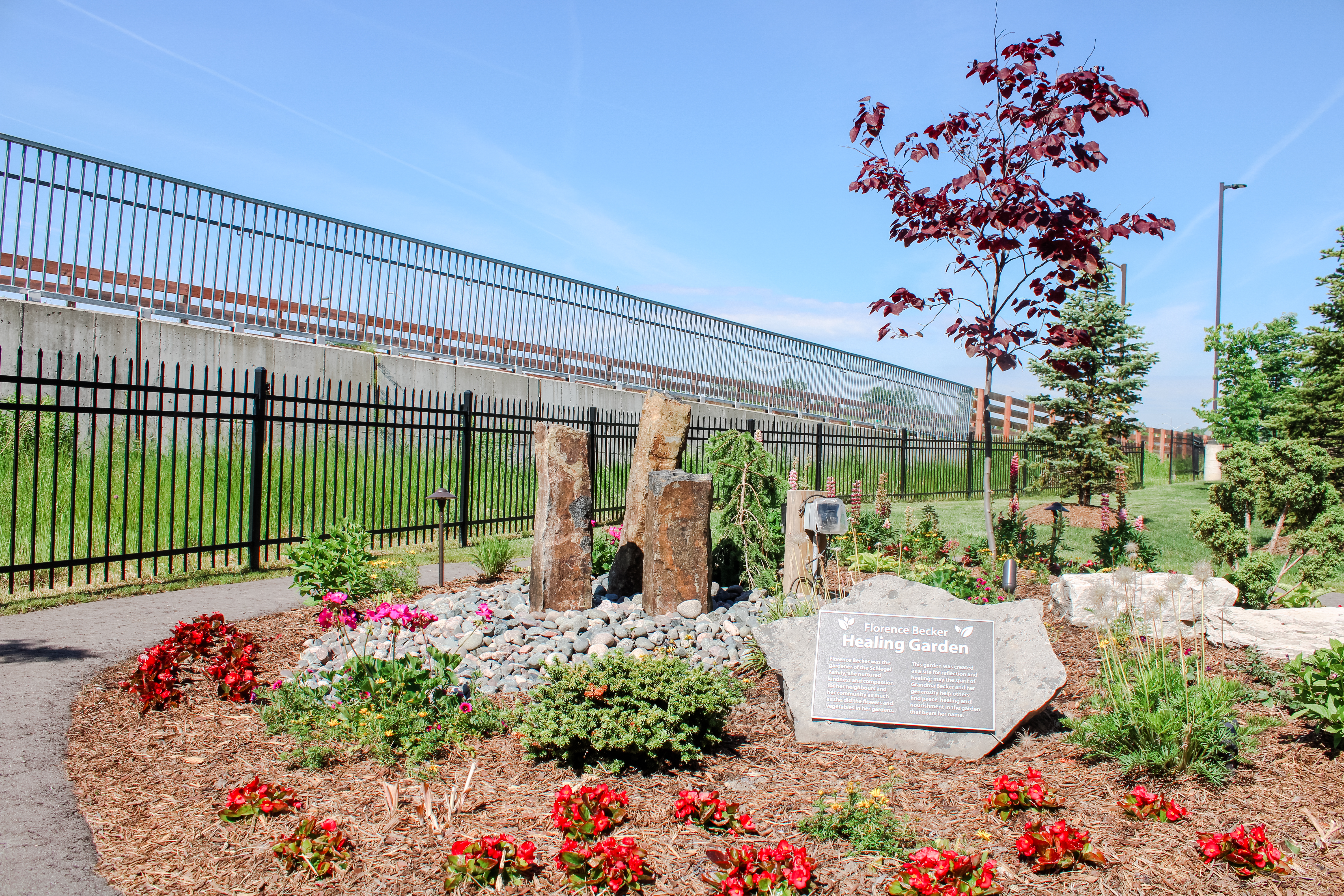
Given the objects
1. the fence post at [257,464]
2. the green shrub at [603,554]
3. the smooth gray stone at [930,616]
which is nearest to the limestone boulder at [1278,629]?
the smooth gray stone at [930,616]

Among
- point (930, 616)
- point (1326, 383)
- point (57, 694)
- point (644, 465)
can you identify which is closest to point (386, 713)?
point (57, 694)

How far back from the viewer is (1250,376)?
22.2 meters

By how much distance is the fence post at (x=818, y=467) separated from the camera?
52.4 ft

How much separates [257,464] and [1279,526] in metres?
10.1

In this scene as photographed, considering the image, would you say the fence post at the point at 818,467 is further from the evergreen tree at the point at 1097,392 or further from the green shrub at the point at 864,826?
the green shrub at the point at 864,826

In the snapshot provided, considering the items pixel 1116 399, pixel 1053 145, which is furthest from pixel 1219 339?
pixel 1053 145

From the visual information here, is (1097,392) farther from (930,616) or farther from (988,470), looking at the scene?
(930,616)

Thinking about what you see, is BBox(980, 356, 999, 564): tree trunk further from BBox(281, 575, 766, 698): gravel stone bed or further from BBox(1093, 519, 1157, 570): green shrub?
BBox(281, 575, 766, 698): gravel stone bed

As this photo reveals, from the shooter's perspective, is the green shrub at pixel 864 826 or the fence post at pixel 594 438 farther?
the fence post at pixel 594 438

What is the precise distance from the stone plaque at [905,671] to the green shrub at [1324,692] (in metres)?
1.43

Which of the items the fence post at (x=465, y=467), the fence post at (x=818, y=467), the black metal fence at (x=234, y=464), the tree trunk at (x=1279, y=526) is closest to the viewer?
the black metal fence at (x=234, y=464)

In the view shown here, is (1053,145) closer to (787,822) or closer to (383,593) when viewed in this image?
(787,822)

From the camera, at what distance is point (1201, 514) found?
7.16 metres

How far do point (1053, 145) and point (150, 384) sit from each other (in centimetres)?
1044
